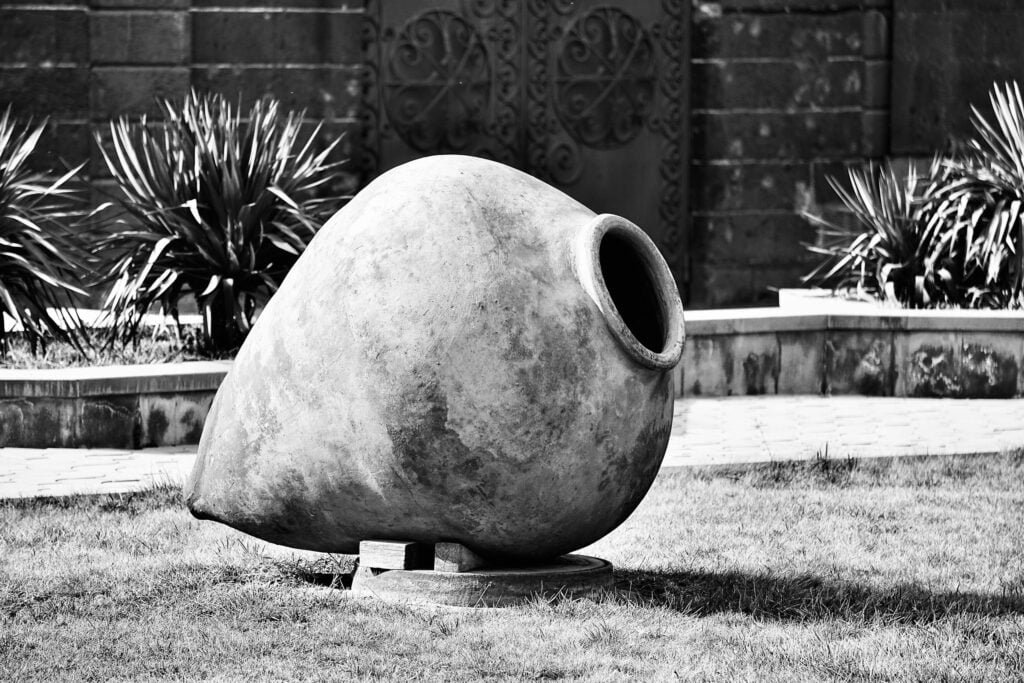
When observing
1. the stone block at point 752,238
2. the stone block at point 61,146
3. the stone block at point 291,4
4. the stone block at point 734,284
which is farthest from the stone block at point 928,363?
the stone block at point 61,146

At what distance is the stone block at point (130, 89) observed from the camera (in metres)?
12.9

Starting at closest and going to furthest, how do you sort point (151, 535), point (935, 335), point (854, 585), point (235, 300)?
point (854, 585) < point (151, 535) < point (235, 300) < point (935, 335)

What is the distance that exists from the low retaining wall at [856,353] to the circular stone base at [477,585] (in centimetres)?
540

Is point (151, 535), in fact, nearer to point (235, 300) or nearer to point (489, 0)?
point (235, 300)

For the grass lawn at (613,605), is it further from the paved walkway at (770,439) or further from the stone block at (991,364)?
the stone block at (991,364)

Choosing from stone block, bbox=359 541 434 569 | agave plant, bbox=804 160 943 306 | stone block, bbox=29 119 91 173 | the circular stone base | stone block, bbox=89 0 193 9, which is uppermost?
stone block, bbox=89 0 193 9

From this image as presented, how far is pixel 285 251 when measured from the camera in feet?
32.6

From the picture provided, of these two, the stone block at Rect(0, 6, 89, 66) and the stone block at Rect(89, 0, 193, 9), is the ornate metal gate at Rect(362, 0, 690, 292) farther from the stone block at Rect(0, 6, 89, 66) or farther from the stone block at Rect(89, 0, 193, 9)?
the stone block at Rect(0, 6, 89, 66)

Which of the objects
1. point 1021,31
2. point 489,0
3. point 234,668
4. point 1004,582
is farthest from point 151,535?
point 1021,31

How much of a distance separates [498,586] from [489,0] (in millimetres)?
9191

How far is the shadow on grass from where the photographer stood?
5289 mm

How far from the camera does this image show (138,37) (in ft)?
42.4

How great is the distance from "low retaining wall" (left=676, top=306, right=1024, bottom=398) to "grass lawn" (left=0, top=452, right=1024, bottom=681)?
10.9ft

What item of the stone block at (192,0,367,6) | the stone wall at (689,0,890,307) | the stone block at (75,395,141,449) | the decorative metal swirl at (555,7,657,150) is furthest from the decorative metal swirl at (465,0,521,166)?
the stone block at (75,395,141,449)
